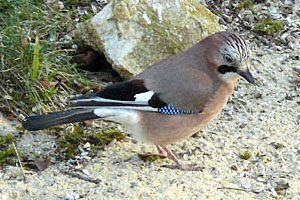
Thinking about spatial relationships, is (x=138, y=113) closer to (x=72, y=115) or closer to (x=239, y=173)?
(x=72, y=115)

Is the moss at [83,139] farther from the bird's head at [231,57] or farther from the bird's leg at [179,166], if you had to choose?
the bird's head at [231,57]

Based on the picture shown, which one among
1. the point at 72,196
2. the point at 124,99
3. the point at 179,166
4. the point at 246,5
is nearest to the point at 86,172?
the point at 72,196

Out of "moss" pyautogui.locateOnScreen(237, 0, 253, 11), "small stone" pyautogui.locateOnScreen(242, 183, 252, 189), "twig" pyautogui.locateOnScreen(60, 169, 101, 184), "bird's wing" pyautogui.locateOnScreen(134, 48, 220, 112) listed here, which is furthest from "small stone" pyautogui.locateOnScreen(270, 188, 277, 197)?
"moss" pyautogui.locateOnScreen(237, 0, 253, 11)

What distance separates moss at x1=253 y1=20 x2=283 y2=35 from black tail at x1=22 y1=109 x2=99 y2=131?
9.04ft

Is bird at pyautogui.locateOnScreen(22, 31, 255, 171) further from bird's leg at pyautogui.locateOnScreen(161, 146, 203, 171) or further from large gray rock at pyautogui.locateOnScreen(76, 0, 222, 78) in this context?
large gray rock at pyautogui.locateOnScreen(76, 0, 222, 78)

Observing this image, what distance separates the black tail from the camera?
4.35m

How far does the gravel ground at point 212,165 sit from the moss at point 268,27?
0.88m

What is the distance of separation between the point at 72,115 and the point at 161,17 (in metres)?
1.69

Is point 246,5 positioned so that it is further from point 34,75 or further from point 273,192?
point 273,192

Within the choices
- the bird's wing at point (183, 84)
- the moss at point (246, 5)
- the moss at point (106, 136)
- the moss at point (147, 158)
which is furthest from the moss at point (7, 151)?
the moss at point (246, 5)

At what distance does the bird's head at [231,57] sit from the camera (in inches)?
177

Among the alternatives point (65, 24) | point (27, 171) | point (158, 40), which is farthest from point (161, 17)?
point (27, 171)

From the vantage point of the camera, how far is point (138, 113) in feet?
14.8

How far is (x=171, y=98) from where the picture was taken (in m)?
4.47
